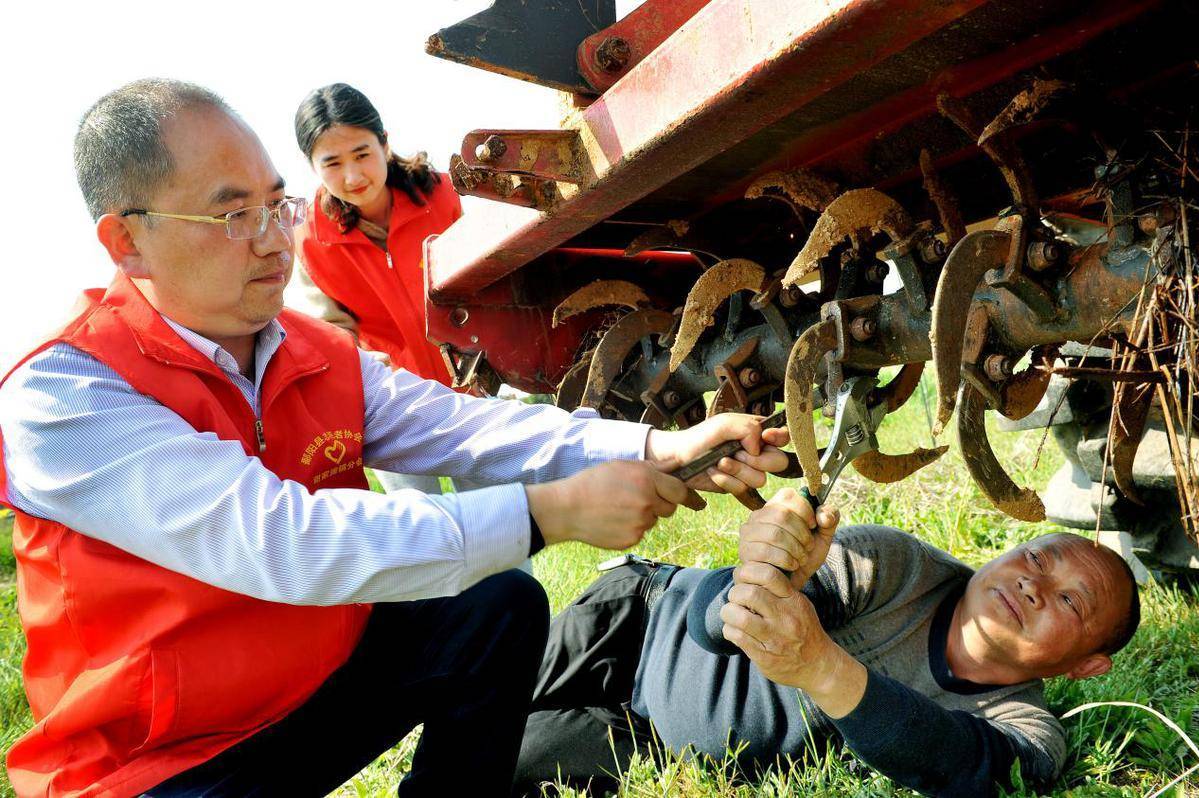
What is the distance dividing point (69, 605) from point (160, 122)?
32.5 inches

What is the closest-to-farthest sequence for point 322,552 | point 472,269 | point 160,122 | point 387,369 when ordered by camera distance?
point 322,552 → point 160,122 → point 387,369 → point 472,269

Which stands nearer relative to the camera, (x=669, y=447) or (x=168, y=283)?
(x=168, y=283)

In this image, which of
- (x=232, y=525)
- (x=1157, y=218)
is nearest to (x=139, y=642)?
(x=232, y=525)

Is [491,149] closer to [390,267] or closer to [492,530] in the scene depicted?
[492,530]

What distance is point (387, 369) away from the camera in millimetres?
2281

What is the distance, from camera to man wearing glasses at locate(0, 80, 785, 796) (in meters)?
1.60

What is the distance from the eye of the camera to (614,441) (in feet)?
6.77

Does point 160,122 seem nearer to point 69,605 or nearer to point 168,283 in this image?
point 168,283

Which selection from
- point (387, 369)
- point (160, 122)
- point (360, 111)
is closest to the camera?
point (160, 122)

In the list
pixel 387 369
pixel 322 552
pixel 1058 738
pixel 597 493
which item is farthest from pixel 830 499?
pixel 322 552

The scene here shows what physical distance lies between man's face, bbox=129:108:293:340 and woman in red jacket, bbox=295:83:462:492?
1462mm

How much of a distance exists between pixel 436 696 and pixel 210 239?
96 centimetres

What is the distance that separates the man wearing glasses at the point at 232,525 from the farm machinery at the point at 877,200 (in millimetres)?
370

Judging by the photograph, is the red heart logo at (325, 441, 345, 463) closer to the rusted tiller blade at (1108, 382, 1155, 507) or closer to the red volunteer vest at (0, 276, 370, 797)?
the red volunteer vest at (0, 276, 370, 797)
